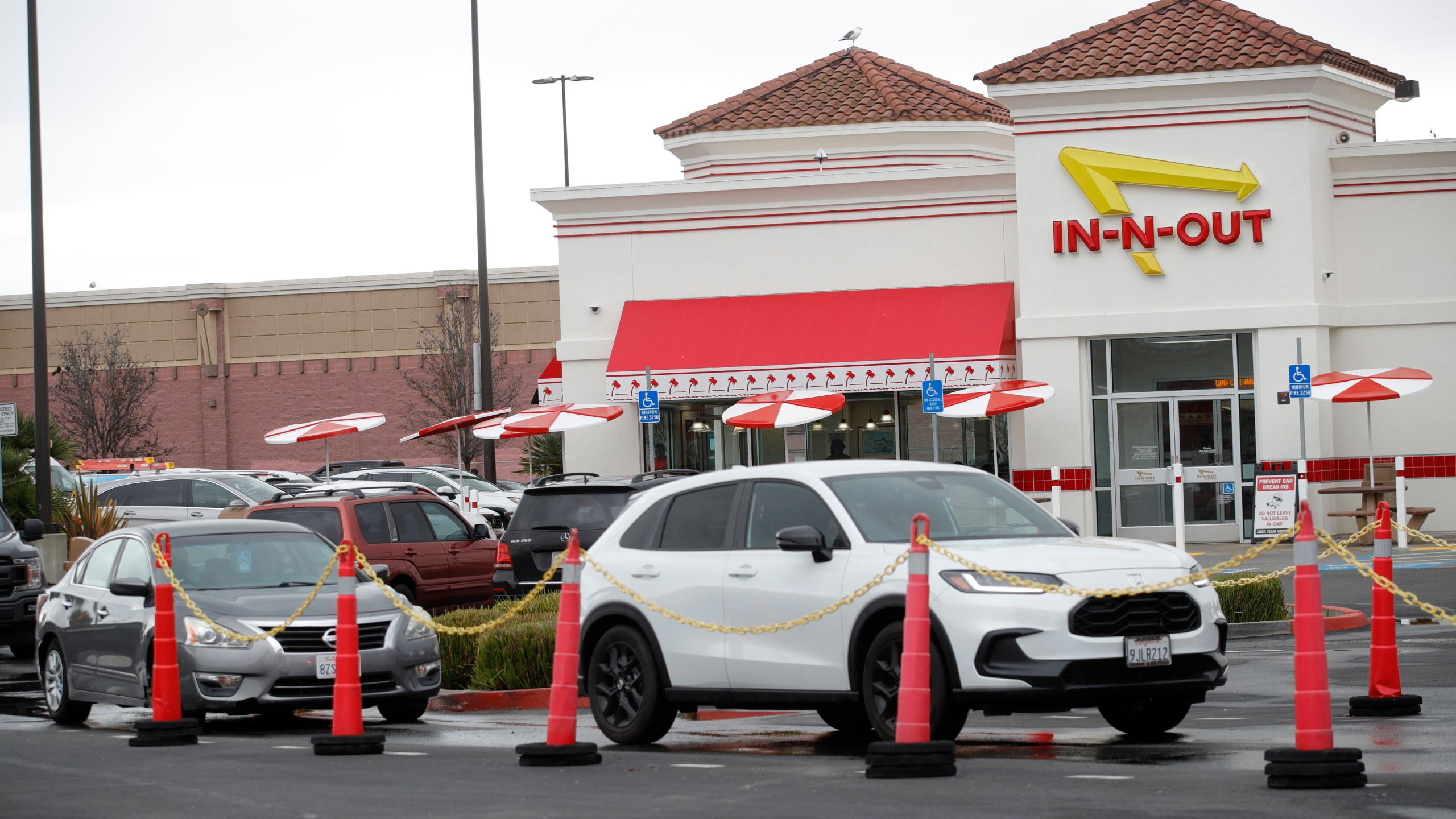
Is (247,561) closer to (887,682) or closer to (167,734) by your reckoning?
(167,734)

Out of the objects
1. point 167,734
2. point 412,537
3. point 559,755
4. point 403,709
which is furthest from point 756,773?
point 412,537

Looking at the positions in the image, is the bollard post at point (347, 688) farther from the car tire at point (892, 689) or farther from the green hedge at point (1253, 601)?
the green hedge at point (1253, 601)

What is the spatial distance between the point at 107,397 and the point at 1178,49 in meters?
40.9

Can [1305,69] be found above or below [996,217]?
above

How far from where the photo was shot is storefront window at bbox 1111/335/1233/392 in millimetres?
27922

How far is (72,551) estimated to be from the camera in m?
24.0

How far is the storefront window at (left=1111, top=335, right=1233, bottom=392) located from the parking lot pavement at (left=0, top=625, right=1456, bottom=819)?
15.8 m

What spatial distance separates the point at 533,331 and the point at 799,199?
3117cm

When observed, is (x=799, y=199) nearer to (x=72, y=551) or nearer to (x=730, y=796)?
(x=72, y=551)

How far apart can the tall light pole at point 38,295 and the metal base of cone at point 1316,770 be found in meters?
19.8

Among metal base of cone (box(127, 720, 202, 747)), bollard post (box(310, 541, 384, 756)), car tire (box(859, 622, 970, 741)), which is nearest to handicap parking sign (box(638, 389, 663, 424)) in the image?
metal base of cone (box(127, 720, 202, 747))

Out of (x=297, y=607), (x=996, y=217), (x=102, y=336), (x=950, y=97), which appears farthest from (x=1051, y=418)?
(x=102, y=336)

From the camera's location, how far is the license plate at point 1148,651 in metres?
8.95

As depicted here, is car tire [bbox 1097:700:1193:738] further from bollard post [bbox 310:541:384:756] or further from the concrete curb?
the concrete curb
